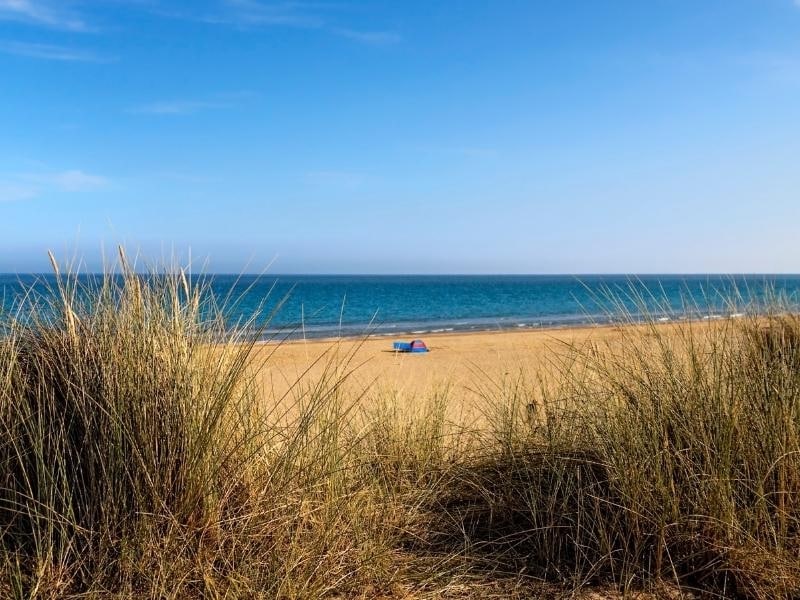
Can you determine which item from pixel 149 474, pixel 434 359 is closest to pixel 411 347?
pixel 434 359

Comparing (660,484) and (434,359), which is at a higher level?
(660,484)

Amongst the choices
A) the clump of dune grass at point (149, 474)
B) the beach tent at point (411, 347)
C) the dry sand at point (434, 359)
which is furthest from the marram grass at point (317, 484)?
the beach tent at point (411, 347)

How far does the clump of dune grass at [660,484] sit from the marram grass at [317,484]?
0.04 feet

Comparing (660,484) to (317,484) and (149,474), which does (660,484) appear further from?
(149,474)

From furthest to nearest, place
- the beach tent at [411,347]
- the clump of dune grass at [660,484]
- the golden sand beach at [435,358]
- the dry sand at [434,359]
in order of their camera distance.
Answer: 1. the beach tent at [411,347]
2. the golden sand beach at [435,358]
3. the dry sand at [434,359]
4. the clump of dune grass at [660,484]

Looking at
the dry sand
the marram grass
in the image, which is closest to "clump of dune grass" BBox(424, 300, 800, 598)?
the marram grass

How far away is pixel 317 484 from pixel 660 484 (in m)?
1.52

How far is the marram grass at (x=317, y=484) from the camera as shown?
100 inches

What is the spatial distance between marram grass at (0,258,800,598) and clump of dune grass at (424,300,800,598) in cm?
1

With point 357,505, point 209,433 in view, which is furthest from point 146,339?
point 357,505

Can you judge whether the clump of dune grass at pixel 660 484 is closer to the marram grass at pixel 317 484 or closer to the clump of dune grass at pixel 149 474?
the marram grass at pixel 317 484

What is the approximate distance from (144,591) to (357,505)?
114cm

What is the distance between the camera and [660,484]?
2.87m

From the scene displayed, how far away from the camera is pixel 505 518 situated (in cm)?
342
